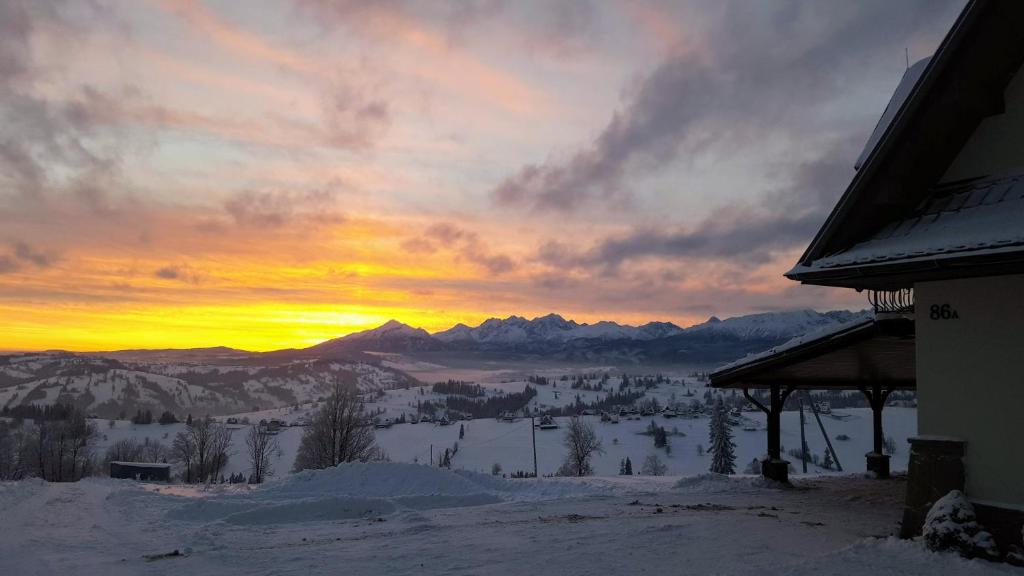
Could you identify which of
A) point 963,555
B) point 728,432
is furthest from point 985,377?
point 728,432

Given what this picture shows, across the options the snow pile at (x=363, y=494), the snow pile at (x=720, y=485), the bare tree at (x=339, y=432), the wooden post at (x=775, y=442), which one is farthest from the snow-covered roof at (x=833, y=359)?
the bare tree at (x=339, y=432)

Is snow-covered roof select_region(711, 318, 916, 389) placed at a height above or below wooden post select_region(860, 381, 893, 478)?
above

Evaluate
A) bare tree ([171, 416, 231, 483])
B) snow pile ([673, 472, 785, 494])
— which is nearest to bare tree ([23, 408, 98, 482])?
bare tree ([171, 416, 231, 483])

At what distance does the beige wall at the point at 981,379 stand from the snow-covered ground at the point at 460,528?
1154 millimetres

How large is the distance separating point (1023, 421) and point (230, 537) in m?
11.7

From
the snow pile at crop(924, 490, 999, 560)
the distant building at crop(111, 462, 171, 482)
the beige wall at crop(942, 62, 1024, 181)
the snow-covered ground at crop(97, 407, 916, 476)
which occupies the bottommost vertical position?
the snow-covered ground at crop(97, 407, 916, 476)

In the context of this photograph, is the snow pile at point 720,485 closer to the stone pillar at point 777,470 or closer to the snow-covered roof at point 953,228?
the stone pillar at point 777,470

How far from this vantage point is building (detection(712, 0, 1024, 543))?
24.4 feet

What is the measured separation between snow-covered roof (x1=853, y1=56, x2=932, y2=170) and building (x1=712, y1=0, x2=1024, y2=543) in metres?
0.12

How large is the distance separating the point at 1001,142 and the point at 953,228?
5.52 ft

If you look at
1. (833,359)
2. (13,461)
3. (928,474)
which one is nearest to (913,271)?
(928,474)

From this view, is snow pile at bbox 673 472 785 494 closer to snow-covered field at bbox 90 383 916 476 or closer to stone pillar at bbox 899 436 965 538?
stone pillar at bbox 899 436 965 538

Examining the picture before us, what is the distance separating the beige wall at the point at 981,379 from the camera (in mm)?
7414

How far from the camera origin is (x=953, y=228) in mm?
7832
